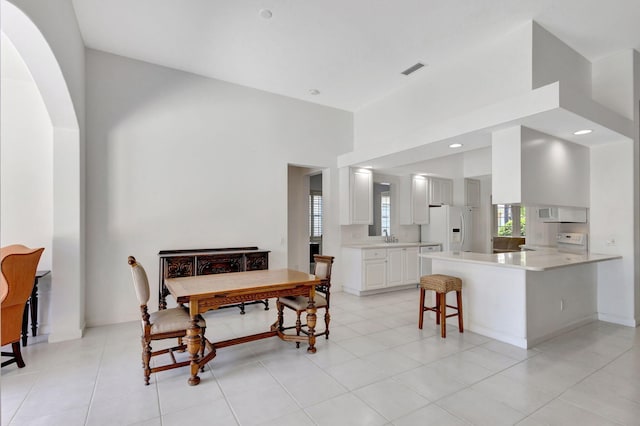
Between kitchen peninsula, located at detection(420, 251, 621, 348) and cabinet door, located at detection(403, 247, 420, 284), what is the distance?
1.90 meters

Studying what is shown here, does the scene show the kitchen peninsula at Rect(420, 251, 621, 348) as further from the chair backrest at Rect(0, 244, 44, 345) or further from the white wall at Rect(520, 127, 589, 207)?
the chair backrest at Rect(0, 244, 44, 345)

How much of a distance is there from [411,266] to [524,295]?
294 centimetres

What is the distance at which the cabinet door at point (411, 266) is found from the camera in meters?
6.29

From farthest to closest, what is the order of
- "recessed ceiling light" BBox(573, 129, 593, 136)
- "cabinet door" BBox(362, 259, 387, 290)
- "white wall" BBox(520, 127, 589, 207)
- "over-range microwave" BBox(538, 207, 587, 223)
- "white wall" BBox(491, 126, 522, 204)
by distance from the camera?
"cabinet door" BBox(362, 259, 387, 290) < "over-range microwave" BBox(538, 207, 587, 223) < "recessed ceiling light" BBox(573, 129, 593, 136) < "white wall" BBox(520, 127, 589, 207) < "white wall" BBox(491, 126, 522, 204)

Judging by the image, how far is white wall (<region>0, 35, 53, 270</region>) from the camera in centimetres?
367

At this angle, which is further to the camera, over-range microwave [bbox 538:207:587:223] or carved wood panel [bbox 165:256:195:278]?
Answer: over-range microwave [bbox 538:207:587:223]

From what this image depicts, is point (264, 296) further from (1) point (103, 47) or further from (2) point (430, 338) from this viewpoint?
(1) point (103, 47)

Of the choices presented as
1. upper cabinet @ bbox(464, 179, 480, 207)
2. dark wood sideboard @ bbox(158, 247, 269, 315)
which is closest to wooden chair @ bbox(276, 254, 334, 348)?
dark wood sideboard @ bbox(158, 247, 269, 315)

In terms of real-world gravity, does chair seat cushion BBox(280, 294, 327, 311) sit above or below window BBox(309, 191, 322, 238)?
below

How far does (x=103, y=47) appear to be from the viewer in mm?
4086

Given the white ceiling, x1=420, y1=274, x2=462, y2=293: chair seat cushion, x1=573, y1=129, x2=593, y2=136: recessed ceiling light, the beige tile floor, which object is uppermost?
the white ceiling

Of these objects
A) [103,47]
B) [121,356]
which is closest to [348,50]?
[103,47]

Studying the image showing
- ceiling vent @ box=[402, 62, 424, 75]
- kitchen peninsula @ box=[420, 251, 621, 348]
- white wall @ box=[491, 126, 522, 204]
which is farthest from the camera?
ceiling vent @ box=[402, 62, 424, 75]

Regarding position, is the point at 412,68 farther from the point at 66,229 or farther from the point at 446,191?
the point at 66,229
